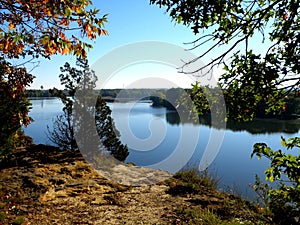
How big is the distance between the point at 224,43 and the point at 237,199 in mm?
5218

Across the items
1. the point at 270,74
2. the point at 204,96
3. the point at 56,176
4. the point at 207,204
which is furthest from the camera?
the point at 56,176

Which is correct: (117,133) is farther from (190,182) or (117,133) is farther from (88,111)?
(190,182)

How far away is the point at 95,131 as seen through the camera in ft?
34.4

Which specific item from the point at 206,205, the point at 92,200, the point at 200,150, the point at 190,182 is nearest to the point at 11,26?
the point at 92,200

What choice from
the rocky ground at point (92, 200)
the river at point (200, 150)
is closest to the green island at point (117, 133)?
the rocky ground at point (92, 200)

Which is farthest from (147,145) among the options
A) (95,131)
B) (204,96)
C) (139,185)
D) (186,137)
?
(204,96)

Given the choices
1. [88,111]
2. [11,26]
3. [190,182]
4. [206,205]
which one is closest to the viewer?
[11,26]

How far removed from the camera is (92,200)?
19.8 ft

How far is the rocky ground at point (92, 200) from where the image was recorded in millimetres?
4970

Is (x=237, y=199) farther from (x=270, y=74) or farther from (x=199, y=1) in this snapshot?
(x=199, y=1)

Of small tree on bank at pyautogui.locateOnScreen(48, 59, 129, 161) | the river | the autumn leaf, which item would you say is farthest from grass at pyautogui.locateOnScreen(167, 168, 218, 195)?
the autumn leaf

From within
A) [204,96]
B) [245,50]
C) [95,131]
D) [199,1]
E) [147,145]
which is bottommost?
[147,145]

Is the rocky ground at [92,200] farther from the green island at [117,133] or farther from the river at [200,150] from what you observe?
the river at [200,150]

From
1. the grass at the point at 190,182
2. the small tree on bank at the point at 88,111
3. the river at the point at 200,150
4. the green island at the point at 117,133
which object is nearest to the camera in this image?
the green island at the point at 117,133
